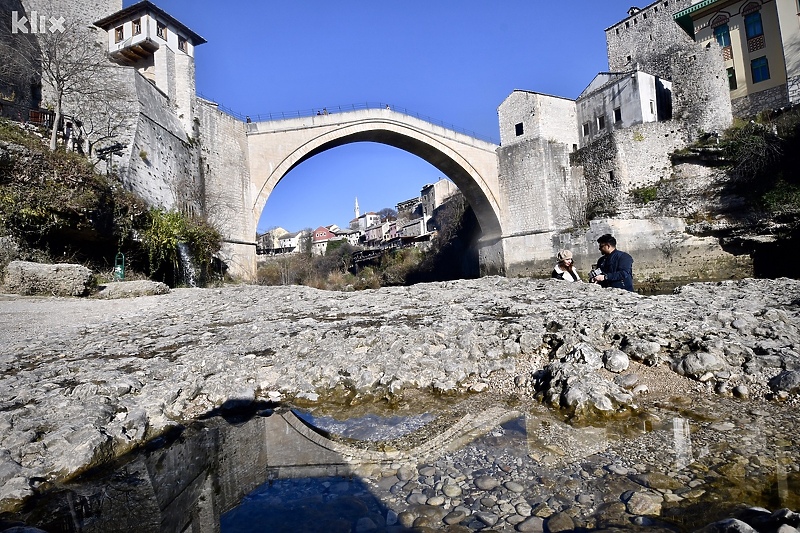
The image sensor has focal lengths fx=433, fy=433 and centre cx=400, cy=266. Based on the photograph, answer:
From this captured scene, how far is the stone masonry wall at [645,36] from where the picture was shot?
95.4 ft

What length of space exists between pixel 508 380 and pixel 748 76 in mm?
28455

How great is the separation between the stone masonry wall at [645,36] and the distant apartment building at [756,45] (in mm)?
2653

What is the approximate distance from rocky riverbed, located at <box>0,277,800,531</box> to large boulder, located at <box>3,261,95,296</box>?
1.68m

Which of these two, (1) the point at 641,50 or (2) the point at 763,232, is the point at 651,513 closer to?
(2) the point at 763,232

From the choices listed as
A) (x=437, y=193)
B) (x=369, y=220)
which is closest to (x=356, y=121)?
(x=437, y=193)

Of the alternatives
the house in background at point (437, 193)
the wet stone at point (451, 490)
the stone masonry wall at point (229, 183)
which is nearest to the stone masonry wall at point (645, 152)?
the stone masonry wall at point (229, 183)

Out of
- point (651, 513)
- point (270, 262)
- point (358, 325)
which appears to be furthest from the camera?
point (270, 262)

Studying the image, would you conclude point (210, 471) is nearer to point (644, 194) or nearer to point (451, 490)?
point (451, 490)

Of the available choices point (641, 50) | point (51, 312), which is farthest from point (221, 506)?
point (641, 50)

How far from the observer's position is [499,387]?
3.31 m

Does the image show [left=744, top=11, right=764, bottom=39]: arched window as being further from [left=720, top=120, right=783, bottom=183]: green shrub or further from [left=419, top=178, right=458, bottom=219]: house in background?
[left=419, top=178, right=458, bottom=219]: house in background

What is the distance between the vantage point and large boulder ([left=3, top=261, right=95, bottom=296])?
731 cm

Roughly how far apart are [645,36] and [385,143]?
849 inches

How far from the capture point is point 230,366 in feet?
12.3
